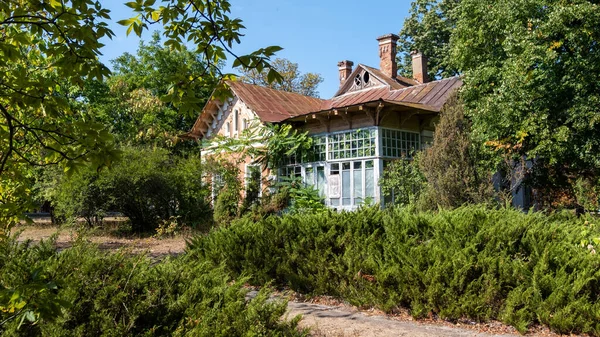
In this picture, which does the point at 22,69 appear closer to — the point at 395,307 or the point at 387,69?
the point at 395,307

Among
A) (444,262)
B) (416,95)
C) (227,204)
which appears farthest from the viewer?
(416,95)

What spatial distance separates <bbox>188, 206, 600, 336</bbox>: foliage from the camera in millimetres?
6199

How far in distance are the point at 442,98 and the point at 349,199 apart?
216 inches

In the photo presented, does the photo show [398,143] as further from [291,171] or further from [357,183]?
[291,171]

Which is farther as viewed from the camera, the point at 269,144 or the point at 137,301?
the point at 269,144

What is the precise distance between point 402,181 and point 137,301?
536 inches

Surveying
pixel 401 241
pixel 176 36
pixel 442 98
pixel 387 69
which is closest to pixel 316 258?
pixel 401 241

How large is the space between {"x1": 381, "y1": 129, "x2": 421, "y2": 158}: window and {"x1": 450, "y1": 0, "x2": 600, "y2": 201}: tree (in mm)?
3016

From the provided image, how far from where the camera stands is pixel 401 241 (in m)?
7.63

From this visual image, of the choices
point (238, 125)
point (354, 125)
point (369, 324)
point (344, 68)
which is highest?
point (344, 68)

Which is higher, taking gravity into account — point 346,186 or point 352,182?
point 352,182

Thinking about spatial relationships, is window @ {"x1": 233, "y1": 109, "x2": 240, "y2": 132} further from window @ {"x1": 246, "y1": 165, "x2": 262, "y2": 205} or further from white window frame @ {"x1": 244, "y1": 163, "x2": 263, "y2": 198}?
window @ {"x1": 246, "y1": 165, "x2": 262, "y2": 205}

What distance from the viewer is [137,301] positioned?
13.0ft

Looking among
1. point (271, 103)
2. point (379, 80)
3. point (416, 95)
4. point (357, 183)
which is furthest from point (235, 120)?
point (416, 95)
